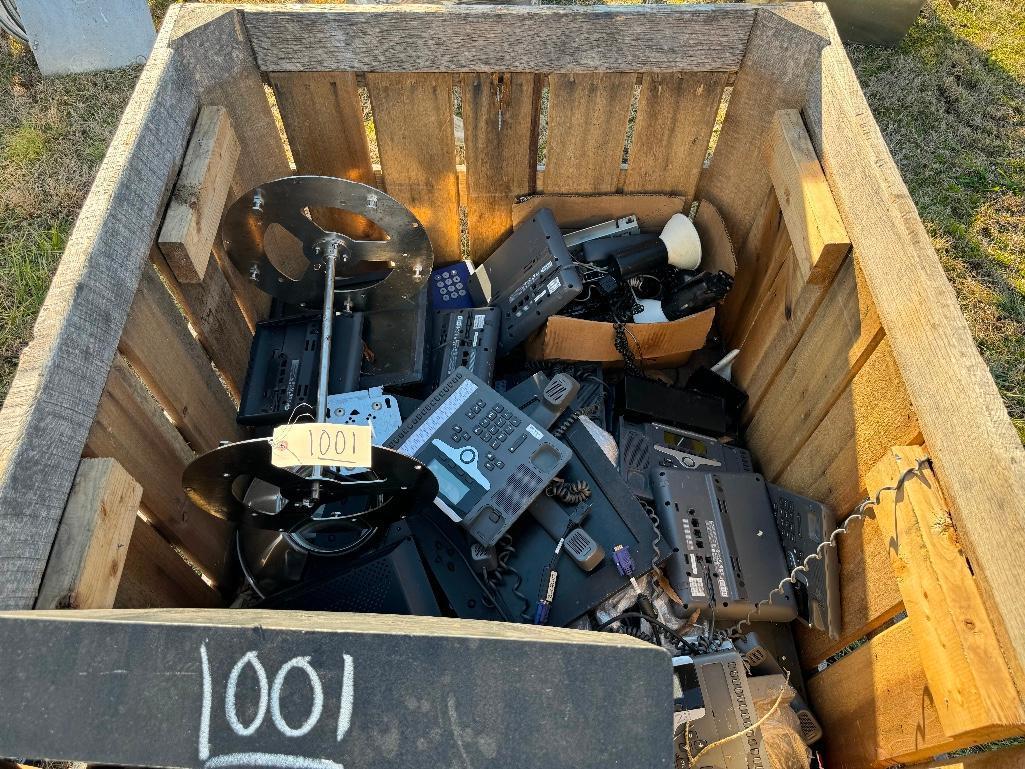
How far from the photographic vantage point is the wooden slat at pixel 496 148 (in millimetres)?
2627

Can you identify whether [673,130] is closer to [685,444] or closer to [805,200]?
[805,200]

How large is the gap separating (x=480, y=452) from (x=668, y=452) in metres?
0.70

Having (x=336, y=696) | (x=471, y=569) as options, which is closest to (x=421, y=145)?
(x=471, y=569)

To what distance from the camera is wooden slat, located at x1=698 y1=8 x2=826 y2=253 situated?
2420 mm

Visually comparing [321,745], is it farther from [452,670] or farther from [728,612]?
[728,612]

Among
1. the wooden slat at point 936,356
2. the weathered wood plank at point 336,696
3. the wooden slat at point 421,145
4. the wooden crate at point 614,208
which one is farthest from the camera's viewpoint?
the wooden slat at point 421,145

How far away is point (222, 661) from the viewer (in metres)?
1.09

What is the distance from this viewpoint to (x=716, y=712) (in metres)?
1.98

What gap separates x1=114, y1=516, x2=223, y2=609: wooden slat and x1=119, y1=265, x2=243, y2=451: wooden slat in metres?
0.36

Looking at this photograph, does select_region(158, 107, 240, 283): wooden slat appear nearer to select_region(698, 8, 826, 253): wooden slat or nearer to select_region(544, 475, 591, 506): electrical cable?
select_region(544, 475, 591, 506): electrical cable

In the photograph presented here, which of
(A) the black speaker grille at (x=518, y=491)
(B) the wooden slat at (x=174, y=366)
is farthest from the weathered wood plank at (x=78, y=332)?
(A) the black speaker grille at (x=518, y=491)

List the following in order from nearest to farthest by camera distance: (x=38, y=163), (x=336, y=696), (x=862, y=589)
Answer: (x=336, y=696), (x=862, y=589), (x=38, y=163)

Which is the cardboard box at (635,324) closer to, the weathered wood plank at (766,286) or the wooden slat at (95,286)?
the weathered wood plank at (766,286)

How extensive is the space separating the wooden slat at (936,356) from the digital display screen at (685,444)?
92cm
